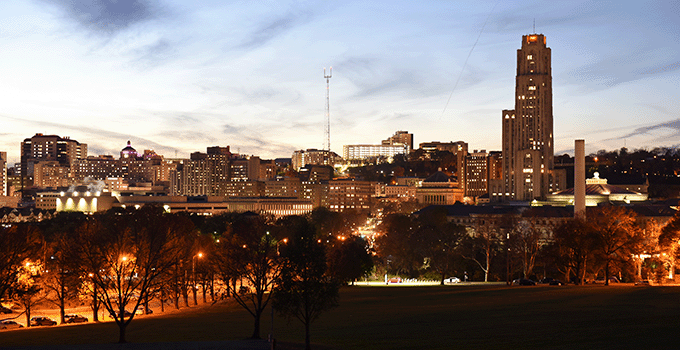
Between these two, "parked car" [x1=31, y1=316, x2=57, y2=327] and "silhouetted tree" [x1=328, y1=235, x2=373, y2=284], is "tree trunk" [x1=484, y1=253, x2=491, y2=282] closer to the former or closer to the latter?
"silhouetted tree" [x1=328, y1=235, x2=373, y2=284]

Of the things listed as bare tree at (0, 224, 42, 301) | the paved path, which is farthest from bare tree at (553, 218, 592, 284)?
bare tree at (0, 224, 42, 301)

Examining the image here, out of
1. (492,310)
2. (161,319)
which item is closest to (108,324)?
(161,319)

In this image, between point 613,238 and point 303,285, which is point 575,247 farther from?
point 303,285

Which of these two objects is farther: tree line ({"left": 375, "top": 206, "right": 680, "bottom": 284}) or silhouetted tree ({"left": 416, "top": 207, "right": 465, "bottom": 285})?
silhouetted tree ({"left": 416, "top": 207, "right": 465, "bottom": 285})

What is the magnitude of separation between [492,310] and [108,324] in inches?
1234

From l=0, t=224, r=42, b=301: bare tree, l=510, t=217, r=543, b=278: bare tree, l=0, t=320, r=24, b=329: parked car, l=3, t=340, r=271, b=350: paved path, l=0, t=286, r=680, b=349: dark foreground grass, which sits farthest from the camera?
l=510, t=217, r=543, b=278: bare tree

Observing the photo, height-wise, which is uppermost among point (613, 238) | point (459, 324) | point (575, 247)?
point (613, 238)

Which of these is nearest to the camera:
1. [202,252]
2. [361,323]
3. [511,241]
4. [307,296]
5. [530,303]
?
[307,296]

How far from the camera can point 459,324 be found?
4828 centimetres

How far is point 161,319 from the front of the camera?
6128 cm

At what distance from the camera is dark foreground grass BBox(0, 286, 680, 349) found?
131 ft

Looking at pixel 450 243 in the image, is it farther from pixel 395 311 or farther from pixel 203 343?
pixel 203 343

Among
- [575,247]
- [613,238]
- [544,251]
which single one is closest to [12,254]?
[575,247]

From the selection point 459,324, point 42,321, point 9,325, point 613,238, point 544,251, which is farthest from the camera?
point 544,251
